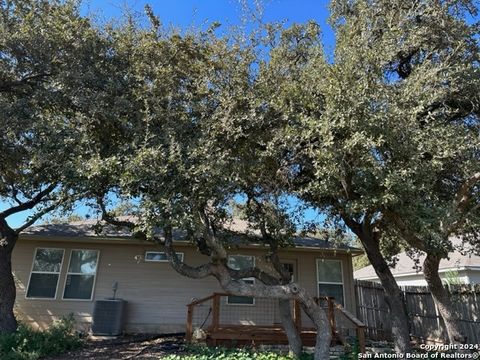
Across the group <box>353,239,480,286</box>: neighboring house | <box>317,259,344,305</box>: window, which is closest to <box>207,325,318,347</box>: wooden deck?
<box>317,259,344,305</box>: window

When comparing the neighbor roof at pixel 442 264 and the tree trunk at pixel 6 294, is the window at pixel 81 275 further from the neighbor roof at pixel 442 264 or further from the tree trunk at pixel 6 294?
the neighbor roof at pixel 442 264

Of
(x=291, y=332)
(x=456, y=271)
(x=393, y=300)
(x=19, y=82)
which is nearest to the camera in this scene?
(x=291, y=332)

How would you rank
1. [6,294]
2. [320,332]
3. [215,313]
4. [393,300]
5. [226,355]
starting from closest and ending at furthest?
[320,332] → [226,355] → [393,300] → [215,313] → [6,294]

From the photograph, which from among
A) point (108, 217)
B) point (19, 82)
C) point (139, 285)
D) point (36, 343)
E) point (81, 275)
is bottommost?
point (36, 343)

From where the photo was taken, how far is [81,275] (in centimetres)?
1161

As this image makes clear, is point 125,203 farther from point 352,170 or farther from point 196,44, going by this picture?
point 352,170

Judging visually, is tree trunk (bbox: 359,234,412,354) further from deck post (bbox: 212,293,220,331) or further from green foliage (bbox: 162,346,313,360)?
deck post (bbox: 212,293,220,331)

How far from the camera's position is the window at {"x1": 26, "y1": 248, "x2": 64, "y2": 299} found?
1141 centimetres

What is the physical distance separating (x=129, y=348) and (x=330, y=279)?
21.4ft

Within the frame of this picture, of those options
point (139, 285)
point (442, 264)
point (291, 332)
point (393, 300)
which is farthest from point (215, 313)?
point (442, 264)

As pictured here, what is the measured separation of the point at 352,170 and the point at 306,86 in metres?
1.90

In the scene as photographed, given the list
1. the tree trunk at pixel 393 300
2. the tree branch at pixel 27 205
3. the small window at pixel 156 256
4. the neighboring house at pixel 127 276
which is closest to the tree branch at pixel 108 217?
the tree branch at pixel 27 205

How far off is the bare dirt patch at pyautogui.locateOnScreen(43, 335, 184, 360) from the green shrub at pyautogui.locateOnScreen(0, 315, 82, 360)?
0.24m

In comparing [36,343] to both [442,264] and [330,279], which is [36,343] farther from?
[442,264]
